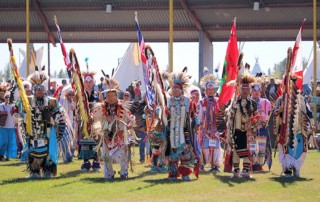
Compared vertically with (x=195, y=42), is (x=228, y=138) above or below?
below

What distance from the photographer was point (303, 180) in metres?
12.9

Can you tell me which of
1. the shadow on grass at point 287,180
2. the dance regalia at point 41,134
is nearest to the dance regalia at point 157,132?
the dance regalia at point 41,134

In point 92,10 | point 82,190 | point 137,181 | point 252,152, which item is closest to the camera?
point 82,190

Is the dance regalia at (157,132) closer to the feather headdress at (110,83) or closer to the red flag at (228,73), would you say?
the feather headdress at (110,83)

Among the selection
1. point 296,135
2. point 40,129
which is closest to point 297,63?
point 296,135

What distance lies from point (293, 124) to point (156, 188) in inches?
108

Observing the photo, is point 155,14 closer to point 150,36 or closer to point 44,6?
point 150,36

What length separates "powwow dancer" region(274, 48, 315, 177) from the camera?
1325 cm

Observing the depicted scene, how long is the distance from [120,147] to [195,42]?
1257 cm

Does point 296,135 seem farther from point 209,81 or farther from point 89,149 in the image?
point 89,149

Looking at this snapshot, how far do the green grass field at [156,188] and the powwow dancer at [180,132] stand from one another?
0.26m

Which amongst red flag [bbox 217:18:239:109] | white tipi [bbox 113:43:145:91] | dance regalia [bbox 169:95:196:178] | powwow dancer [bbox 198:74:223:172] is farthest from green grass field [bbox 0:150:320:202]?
white tipi [bbox 113:43:145:91]

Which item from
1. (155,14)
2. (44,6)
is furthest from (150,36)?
(44,6)

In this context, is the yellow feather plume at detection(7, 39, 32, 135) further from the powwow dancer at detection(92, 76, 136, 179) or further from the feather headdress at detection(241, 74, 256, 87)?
the feather headdress at detection(241, 74, 256, 87)
